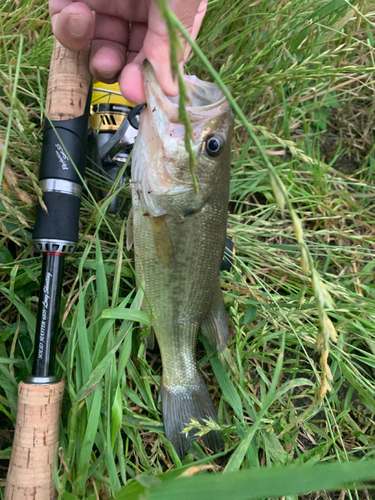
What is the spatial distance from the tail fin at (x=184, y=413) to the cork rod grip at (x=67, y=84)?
1523mm

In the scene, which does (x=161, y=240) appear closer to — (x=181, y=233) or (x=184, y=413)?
(x=181, y=233)

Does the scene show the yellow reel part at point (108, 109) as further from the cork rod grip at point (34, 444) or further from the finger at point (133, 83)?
the cork rod grip at point (34, 444)

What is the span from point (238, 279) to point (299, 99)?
1556 mm

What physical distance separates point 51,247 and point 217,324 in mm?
979

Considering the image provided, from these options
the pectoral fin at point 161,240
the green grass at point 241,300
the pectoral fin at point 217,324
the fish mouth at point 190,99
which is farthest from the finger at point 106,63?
the pectoral fin at point 217,324

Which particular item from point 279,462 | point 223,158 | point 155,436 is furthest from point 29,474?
point 223,158

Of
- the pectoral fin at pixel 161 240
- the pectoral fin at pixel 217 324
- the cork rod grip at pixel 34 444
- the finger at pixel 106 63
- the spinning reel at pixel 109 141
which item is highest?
the finger at pixel 106 63

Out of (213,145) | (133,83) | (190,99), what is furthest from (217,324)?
(133,83)

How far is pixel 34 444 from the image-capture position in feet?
4.81

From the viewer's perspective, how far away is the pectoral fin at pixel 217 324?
1962mm

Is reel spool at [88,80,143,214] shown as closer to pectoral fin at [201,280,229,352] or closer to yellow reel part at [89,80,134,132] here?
yellow reel part at [89,80,134,132]

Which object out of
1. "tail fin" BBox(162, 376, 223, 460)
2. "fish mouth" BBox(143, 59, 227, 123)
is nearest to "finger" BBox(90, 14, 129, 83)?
"fish mouth" BBox(143, 59, 227, 123)

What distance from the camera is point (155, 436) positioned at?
1997mm

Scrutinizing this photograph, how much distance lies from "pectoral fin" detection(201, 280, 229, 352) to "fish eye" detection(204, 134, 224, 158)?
2.42ft
